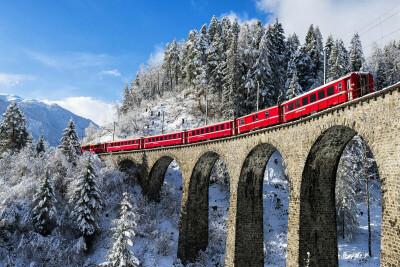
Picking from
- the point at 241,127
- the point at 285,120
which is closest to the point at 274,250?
the point at 241,127

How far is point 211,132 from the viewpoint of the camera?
2809 cm

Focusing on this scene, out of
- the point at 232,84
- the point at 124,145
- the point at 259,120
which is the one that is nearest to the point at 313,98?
the point at 259,120

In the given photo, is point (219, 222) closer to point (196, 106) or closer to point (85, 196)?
point (85, 196)

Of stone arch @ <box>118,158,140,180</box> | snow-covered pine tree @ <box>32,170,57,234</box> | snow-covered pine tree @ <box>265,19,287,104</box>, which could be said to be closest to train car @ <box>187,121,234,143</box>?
stone arch @ <box>118,158,140,180</box>

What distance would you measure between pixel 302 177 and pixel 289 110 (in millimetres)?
4973

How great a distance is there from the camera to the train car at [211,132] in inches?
1030

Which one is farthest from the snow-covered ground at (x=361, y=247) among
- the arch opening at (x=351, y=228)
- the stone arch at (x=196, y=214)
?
the stone arch at (x=196, y=214)

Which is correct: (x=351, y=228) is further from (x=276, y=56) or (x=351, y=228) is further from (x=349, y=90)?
(x=276, y=56)

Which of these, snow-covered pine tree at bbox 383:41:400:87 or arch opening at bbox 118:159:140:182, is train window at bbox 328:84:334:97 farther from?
snow-covered pine tree at bbox 383:41:400:87

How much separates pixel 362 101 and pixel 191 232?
825 inches

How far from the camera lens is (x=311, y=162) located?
1772cm

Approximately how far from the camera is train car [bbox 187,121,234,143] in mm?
26172

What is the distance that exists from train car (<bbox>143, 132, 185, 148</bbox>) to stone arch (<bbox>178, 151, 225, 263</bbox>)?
4.15 m

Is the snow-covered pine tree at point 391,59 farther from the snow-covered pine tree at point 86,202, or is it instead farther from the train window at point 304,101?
the snow-covered pine tree at point 86,202
